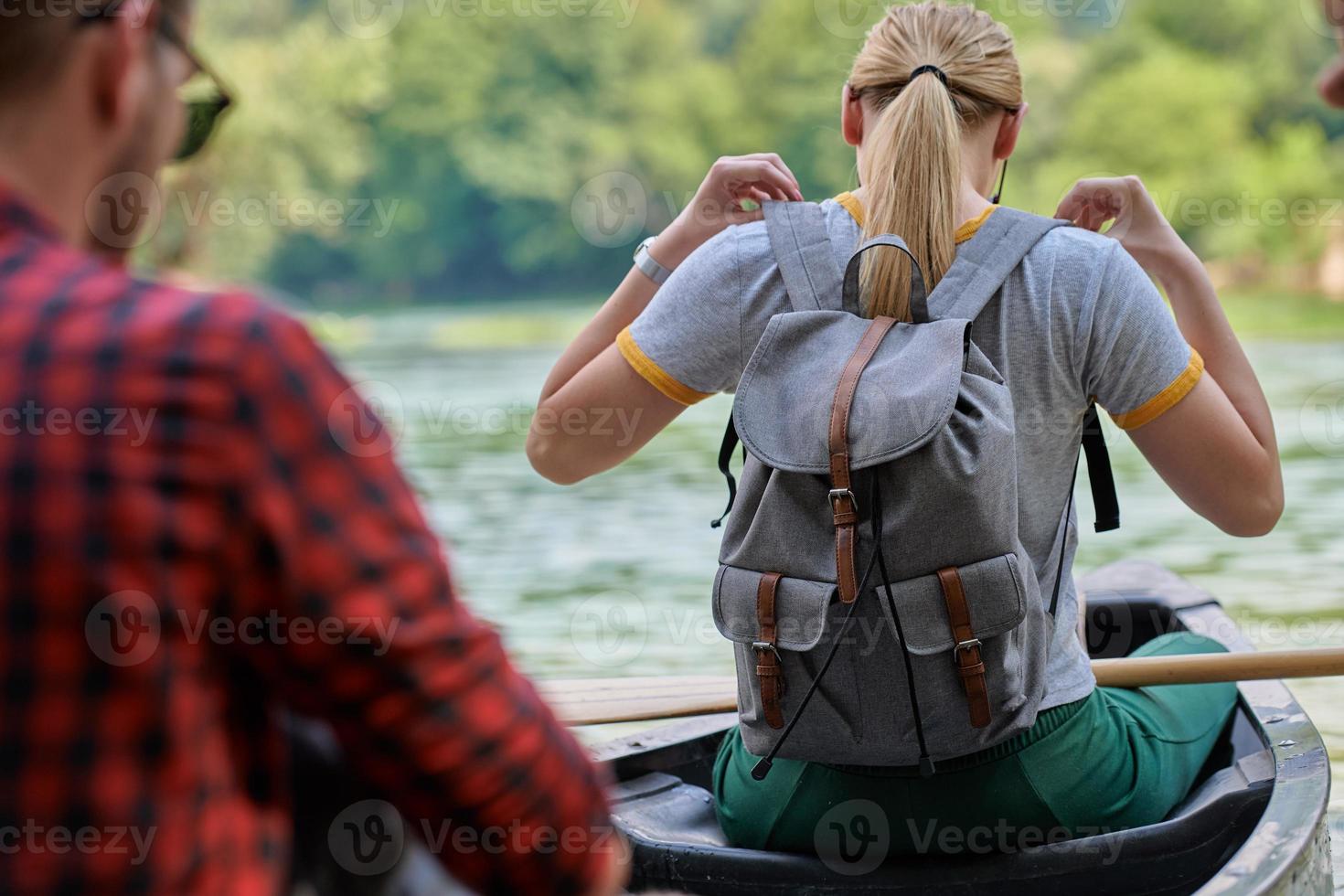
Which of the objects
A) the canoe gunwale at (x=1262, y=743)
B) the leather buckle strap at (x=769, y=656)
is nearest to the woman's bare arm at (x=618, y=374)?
the leather buckle strap at (x=769, y=656)

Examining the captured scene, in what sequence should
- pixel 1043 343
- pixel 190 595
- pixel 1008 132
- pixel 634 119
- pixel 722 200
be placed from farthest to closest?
pixel 634 119 < pixel 722 200 < pixel 1008 132 < pixel 1043 343 < pixel 190 595

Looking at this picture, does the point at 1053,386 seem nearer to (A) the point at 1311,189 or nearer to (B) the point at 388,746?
(B) the point at 388,746

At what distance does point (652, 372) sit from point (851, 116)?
0.49 metres

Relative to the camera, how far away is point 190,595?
0.85 meters

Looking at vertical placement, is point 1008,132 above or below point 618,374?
above

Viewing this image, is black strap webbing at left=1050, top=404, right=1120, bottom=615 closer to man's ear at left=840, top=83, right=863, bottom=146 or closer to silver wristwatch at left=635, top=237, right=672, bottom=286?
man's ear at left=840, top=83, right=863, bottom=146

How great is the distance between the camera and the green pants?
192 centimetres

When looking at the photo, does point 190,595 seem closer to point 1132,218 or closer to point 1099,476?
point 1099,476

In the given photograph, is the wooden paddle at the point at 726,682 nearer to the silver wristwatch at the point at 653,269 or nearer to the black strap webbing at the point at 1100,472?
the black strap webbing at the point at 1100,472

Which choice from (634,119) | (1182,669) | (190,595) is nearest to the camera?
(190,595)

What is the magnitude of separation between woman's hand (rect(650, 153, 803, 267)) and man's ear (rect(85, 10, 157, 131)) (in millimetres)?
1336

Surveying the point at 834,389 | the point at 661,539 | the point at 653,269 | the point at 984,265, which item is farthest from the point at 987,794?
the point at 661,539

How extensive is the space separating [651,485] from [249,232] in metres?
23.5

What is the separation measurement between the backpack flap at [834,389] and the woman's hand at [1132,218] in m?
0.49
